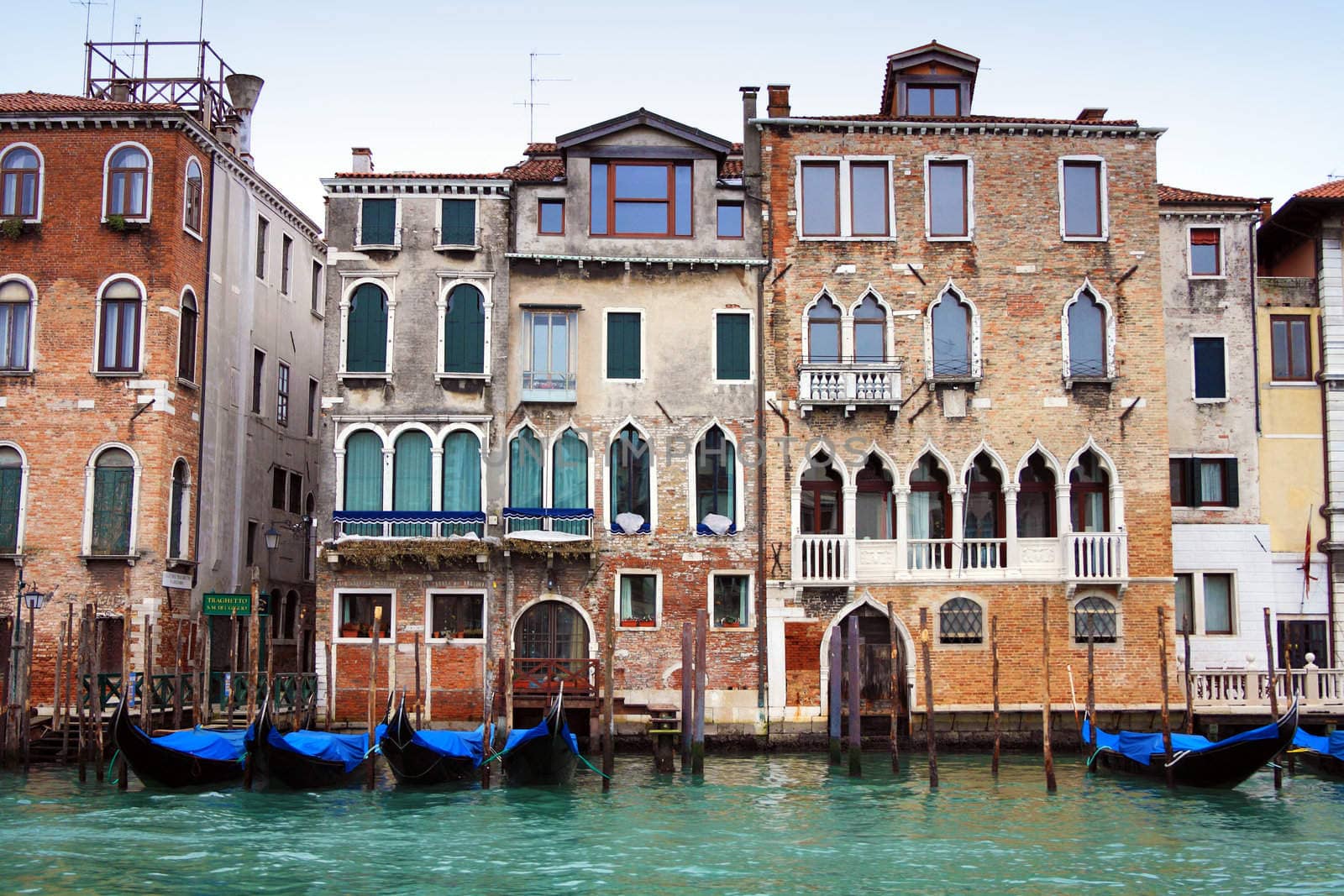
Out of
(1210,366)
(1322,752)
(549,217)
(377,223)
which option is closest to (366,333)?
(377,223)

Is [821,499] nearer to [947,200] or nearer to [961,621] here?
[961,621]

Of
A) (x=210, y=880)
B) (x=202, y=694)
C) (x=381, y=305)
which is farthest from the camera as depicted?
(x=381, y=305)

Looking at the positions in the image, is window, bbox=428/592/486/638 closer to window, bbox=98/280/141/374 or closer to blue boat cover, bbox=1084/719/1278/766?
window, bbox=98/280/141/374

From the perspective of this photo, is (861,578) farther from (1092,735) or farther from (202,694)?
(202,694)

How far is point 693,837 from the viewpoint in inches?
579

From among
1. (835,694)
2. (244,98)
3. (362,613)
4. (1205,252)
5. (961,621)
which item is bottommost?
(835,694)

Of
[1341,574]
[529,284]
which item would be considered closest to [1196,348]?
[1341,574]

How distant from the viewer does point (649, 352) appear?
22141mm

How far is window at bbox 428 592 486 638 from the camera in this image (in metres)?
21.7

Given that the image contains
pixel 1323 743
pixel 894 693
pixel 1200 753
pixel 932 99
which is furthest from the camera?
pixel 932 99

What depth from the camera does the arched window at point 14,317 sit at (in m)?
21.4

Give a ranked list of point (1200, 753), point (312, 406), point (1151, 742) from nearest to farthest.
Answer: point (1200, 753), point (1151, 742), point (312, 406)

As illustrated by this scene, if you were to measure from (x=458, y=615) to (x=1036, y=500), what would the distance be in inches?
334

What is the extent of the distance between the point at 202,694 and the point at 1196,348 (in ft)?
50.1
